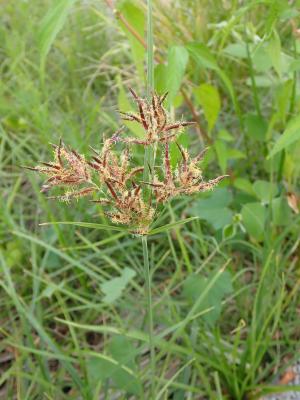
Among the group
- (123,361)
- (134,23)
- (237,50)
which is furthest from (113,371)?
(237,50)

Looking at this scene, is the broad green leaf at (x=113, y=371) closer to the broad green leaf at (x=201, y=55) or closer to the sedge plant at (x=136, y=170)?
the sedge plant at (x=136, y=170)

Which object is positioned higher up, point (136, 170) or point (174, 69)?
point (174, 69)

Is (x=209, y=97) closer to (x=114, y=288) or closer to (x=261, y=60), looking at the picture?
(x=261, y=60)

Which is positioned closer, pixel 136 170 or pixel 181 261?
pixel 136 170

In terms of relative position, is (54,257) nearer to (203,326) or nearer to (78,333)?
(78,333)

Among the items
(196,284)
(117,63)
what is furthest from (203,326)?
(117,63)

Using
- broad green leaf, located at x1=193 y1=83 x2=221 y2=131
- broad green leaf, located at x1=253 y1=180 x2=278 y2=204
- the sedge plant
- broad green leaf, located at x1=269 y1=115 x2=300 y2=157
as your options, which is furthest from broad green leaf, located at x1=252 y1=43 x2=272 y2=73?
the sedge plant

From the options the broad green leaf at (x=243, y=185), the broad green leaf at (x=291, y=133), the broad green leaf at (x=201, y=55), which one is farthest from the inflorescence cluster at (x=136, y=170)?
the broad green leaf at (x=243, y=185)
